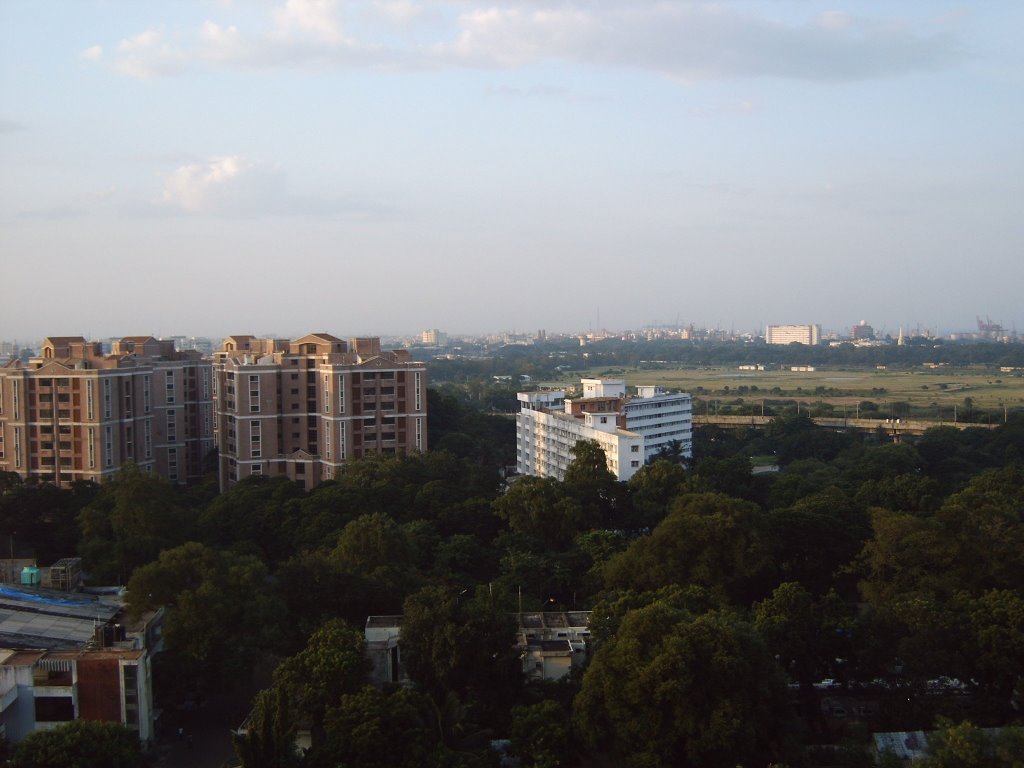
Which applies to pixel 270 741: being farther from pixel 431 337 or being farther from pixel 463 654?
pixel 431 337

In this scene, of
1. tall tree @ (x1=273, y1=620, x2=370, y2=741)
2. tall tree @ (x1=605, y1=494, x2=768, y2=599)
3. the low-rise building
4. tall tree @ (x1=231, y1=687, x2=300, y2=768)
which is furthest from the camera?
tall tree @ (x1=605, y1=494, x2=768, y2=599)

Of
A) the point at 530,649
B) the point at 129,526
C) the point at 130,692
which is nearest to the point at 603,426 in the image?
the point at 129,526

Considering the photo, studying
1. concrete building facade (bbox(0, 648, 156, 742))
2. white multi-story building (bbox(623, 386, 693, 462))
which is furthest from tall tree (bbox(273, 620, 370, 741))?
white multi-story building (bbox(623, 386, 693, 462))

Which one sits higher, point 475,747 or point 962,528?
point 962,528

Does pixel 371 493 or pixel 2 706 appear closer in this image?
pixel 2 706

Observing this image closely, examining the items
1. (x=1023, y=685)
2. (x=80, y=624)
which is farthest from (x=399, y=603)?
(x=1023, y=685)

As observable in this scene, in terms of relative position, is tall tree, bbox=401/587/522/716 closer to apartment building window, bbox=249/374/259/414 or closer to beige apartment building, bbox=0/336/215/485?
beige apartment building, bbox=0/336/215/485

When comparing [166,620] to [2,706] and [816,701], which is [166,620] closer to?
[2,706]
